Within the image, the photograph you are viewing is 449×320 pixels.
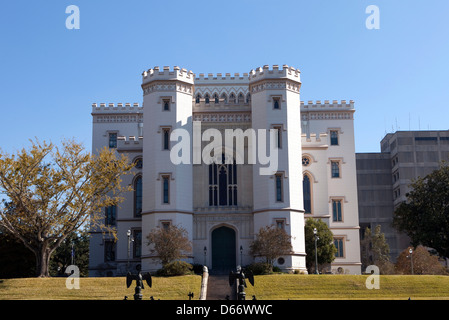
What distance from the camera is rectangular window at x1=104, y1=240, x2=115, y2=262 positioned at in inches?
2253

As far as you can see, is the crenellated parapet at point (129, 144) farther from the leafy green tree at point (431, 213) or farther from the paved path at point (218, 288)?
the leafy green tree at point (431, 213)

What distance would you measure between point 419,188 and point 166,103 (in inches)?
881

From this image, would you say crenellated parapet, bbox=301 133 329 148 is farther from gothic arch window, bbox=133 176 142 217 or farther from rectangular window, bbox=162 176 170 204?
gothic arch window, bbox=133 176 142 217

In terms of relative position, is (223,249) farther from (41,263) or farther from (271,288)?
(41,263)

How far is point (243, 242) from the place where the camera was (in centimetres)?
5022

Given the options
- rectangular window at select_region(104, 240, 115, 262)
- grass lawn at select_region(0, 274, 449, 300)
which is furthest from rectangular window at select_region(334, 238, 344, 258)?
rectangular window at select_region(104, 240, 115, 262)

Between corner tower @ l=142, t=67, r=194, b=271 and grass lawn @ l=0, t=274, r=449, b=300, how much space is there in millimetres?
8619

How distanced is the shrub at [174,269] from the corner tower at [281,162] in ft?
26.4

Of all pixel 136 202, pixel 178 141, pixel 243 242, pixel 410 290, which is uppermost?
pixel 178 141

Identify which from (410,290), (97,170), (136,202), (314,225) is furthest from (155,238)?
(410,290)

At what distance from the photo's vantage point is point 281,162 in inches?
1939

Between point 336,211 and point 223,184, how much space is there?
12.9 metres

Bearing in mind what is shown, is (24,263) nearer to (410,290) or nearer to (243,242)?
(243,242)

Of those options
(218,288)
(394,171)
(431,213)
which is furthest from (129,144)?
(394,171)
